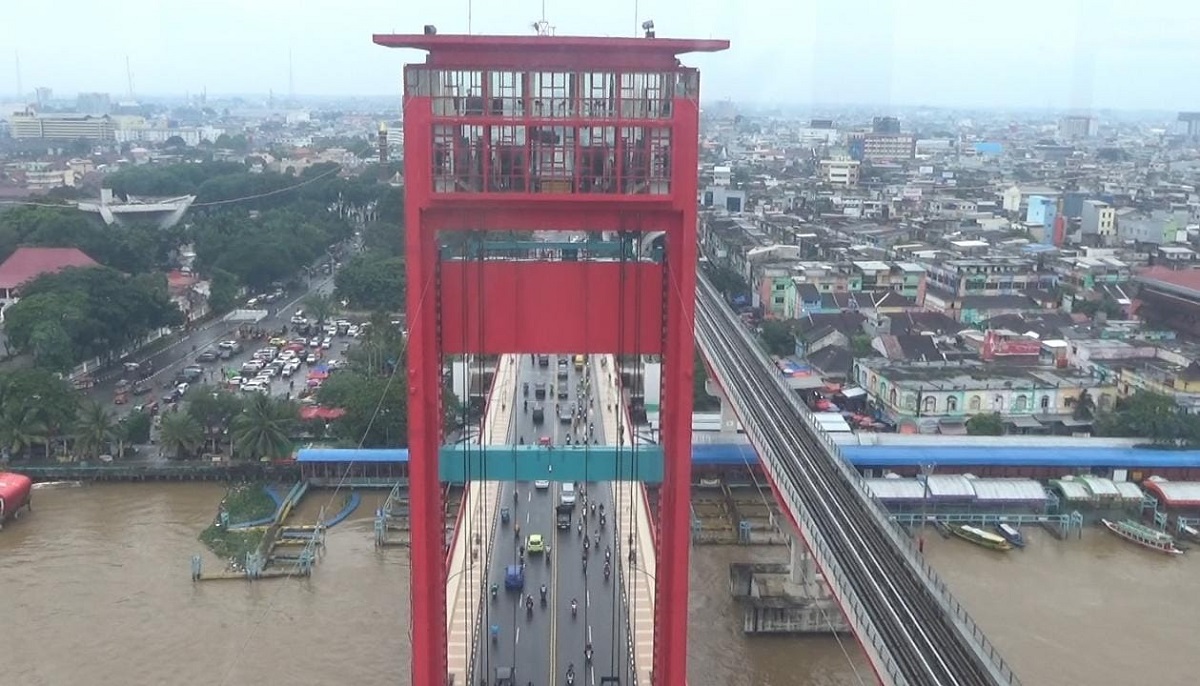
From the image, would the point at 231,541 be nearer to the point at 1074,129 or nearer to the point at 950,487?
the point at 950,487

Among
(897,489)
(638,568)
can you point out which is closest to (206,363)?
(638,568)

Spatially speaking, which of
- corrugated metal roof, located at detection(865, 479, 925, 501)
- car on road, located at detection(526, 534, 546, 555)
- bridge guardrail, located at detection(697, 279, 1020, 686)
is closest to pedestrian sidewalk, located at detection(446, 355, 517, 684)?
car on road, located at detection(526, 534, 546, 555)

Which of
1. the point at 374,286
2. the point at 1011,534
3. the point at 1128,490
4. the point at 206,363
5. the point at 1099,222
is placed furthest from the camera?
the point at 1099,222

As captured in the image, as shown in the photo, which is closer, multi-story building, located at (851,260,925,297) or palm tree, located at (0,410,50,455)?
palm tree, located at (0,410,50,455)

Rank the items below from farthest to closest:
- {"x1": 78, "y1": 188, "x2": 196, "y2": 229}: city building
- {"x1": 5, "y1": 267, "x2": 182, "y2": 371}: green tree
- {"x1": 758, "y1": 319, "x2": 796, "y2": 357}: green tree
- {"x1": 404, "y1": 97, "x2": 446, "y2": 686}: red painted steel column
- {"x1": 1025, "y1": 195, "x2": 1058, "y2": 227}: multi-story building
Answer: {"x1": 1025, "y1": 195, "x2": 1058, "y2": 227}: multi-story building, {"x1": 78, "y1": 188, "x2": 196, "y2": 229}: city building, {"x1": 758, "y1": 319, "x2": 796, "y2": 357}: green tree, {"x1": 5, "y1": 267, "x2": 182, "y2": 371}: green tree, {"x1": 404, "y1": 97, "x2": 446, "y2": 686}: red painted steel column

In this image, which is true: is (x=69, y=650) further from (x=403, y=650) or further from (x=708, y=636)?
(x=708, y=636)

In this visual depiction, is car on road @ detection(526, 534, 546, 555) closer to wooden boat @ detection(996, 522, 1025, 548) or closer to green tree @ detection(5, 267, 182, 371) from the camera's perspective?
wooden boat @ detection(996, 522, 1025, 548)
